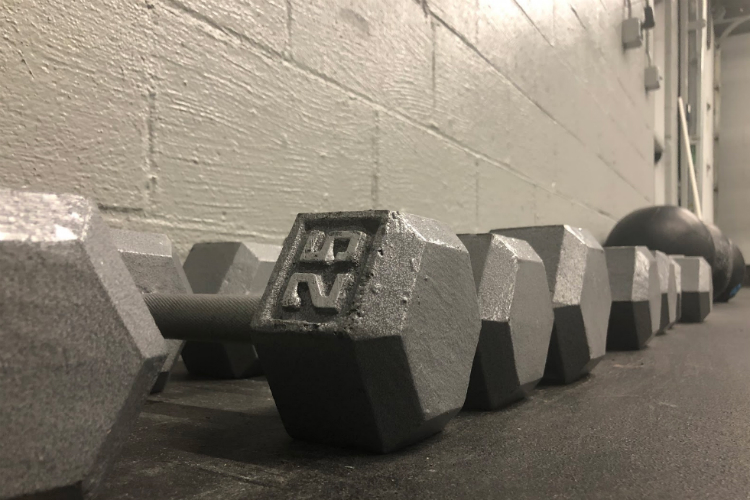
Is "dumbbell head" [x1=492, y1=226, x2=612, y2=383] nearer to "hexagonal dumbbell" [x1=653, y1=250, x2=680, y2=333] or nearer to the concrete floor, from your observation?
the concrete floor

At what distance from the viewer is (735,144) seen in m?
8.05

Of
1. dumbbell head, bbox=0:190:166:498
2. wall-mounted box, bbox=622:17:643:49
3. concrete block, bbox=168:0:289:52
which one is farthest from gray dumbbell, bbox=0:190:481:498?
wall-mounted box, bbox=622:17:643:49

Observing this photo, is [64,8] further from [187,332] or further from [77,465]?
[77,465]

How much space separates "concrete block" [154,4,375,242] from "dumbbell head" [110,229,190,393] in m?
0.11

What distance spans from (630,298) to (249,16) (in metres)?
1.08

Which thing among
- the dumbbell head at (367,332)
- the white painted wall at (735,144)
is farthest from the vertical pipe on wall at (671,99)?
the dumbbell head at (367,332)

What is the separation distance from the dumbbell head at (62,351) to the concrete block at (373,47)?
0.93 meters

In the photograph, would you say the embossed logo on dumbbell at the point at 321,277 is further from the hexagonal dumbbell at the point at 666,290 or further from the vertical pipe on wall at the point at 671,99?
the vertical pipe on wall at the point at 671,99

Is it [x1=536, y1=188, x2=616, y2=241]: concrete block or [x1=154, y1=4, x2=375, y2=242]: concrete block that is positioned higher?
[x1=154, y1=4, x2=375, y2=242]: concrete block

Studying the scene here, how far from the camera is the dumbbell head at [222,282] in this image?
1.04 meters

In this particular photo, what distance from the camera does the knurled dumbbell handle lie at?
71cm

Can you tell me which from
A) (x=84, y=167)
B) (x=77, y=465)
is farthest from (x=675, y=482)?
(x=84, y=167)

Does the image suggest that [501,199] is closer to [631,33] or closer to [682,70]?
[631,33]

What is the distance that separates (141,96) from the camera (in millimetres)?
970
